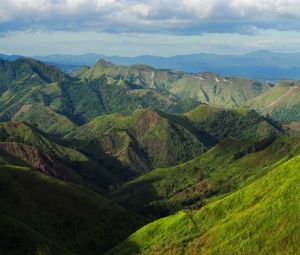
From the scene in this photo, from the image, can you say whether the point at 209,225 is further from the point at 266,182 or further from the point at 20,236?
the point at 20,236

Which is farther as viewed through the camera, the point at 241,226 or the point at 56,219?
the point at 56,219

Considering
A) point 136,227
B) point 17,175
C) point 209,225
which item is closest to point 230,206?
point 209,225

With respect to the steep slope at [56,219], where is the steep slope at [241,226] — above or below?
above

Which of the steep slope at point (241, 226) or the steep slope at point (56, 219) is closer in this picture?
the steep slope at point (241, 226)

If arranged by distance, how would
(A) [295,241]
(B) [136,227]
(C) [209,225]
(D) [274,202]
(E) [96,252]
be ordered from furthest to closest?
(B) [136,227], (E) [96,252], (C) [209,225], (D) [274,202], (A) [295,241]

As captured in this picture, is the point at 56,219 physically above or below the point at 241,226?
below
